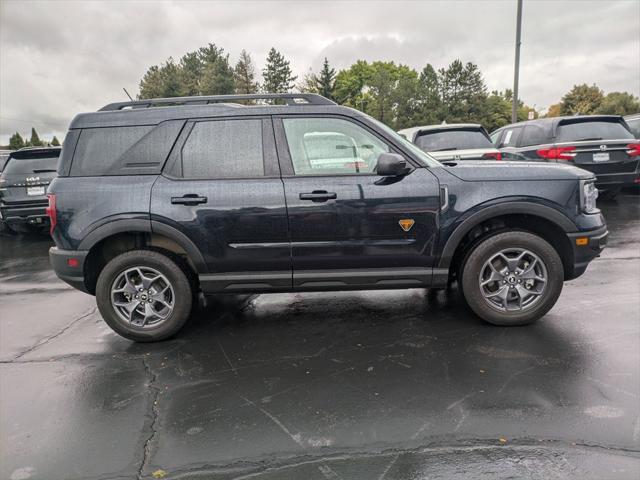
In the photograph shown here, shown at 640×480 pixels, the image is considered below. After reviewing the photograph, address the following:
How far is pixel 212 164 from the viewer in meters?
3.89

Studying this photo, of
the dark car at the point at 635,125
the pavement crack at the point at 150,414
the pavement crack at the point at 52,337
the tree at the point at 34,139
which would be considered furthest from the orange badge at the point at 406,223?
the tree at the point at 34,139

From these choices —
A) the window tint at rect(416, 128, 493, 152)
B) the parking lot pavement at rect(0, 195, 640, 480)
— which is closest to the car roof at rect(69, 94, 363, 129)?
the parking lot pavement at rect(0, 195, 640, 480)

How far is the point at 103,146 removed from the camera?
3941 mm

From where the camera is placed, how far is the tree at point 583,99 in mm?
51062

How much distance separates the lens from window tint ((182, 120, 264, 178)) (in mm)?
3879

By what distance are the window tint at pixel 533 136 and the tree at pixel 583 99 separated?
47.8 metres

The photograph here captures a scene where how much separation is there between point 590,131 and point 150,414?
30.9 feet

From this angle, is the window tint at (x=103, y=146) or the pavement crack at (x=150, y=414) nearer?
the pavement crack at (x=150, y=414)

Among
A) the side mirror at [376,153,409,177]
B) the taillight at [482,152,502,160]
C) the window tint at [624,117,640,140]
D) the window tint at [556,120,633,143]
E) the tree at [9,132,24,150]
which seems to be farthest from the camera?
the tree at [9,132,24,150]

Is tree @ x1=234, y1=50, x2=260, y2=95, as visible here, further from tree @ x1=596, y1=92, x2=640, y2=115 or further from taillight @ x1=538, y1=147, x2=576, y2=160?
taillight @ x1=538, y1=147, x2=576, y2=160

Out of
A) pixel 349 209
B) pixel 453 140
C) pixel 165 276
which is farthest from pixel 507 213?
pixel 453 140

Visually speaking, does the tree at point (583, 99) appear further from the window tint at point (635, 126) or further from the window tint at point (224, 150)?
the window tint at point (224, 150)

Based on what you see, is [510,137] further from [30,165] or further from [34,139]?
[34,139]

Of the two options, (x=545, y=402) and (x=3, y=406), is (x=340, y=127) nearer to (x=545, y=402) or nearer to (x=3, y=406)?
(x=545, y=402)
